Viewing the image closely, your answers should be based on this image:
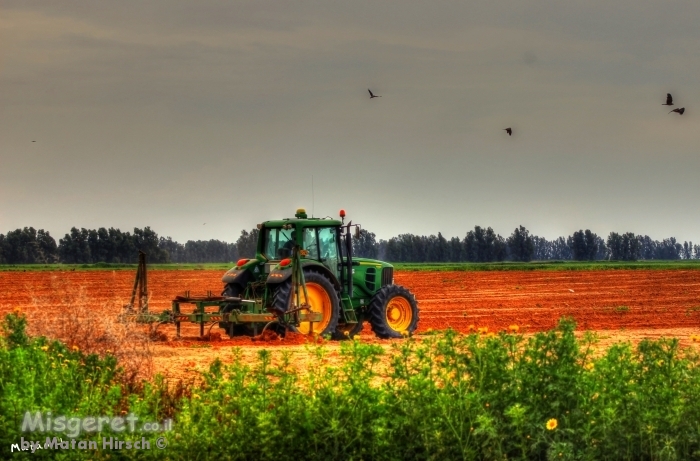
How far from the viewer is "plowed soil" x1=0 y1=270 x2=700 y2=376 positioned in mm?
16266

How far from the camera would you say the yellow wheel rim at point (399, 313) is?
1998 centimetres

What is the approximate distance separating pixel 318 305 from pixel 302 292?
619 millimetres

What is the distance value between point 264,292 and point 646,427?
36.7ft

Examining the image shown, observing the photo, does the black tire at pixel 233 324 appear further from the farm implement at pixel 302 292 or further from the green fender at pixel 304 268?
the green fender at pixel 304 268

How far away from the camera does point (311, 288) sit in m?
18.3

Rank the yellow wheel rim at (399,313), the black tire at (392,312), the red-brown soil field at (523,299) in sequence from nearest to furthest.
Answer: the black tire at (392,312), the yellow wheel rim at (399,313), the red-brown soil field at (523,299)

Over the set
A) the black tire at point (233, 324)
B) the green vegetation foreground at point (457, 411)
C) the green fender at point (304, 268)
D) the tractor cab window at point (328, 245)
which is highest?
the tractor cab window at point (328, 245)

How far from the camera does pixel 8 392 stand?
9.38 meters

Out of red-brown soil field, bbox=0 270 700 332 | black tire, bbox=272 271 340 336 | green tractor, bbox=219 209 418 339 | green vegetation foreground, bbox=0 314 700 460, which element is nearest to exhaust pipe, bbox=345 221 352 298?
green tractor, bbox=219 209 418 339

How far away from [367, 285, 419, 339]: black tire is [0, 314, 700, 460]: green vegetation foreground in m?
10.2

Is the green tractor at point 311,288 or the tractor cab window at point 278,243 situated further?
the tractor cab window at point 278,243

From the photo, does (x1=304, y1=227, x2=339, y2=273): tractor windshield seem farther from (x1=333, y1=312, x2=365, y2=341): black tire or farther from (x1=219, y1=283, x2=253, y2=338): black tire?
(x1=219, y1=283, x2=253, y2=338): black tire

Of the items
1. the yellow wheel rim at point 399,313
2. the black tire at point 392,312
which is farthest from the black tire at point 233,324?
the yellow wheel rim at point 399,313

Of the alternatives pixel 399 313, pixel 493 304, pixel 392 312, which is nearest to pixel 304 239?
pixel 392 312
